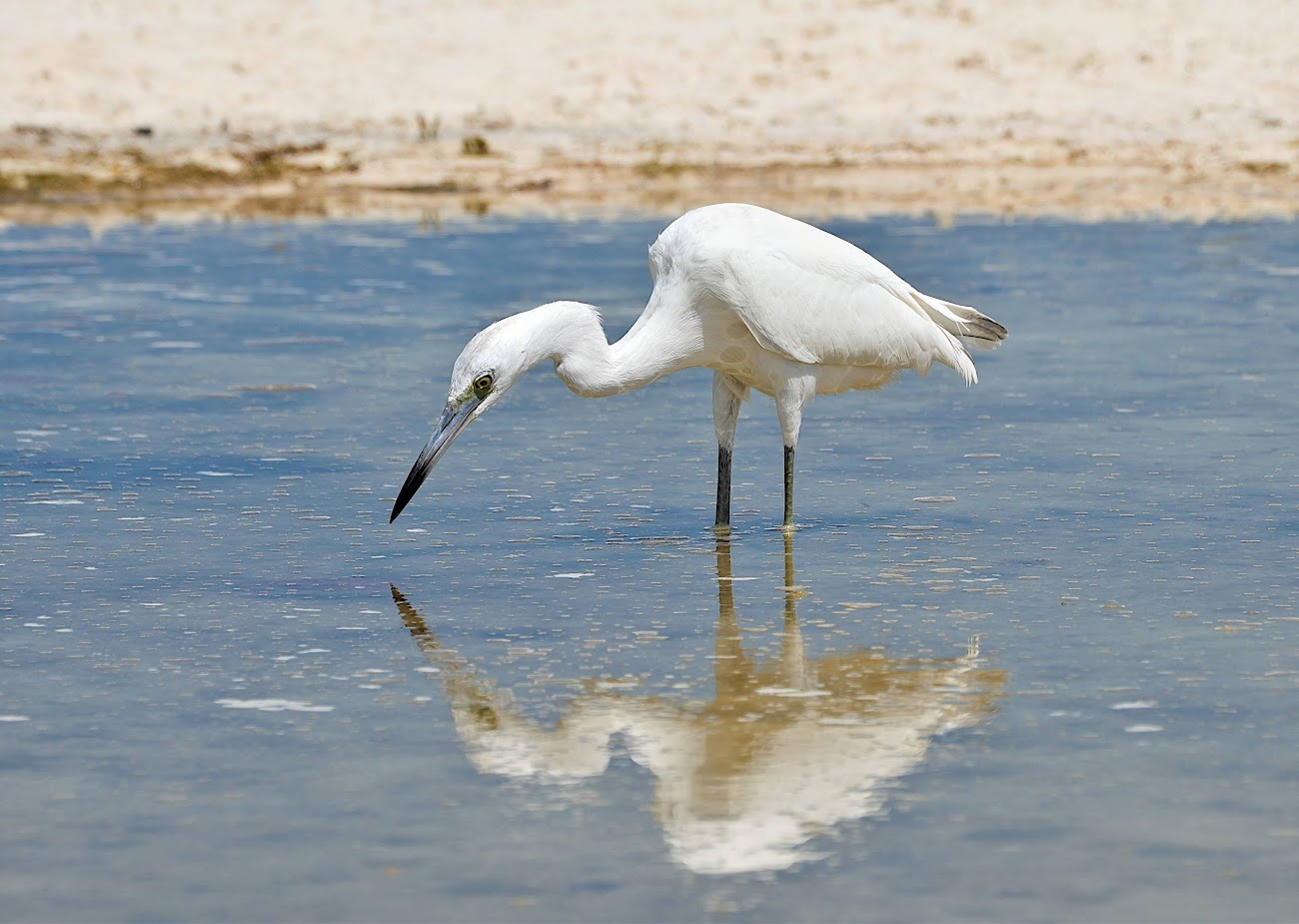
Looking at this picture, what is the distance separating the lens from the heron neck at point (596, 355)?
650 cm

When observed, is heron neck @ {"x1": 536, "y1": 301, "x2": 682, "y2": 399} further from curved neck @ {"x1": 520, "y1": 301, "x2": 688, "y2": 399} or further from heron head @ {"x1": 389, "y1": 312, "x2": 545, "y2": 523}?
heron head @ {"x1": 389, "y1": 312, "x2": 545, "y2": 523}

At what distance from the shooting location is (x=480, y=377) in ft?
20.3

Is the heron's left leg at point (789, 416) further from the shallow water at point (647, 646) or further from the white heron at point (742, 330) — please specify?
the shallow water at point (647, 646)

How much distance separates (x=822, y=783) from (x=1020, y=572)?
82.3 inches

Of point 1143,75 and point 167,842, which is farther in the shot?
point 1143,75

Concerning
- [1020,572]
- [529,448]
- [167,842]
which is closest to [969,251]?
[529,448]

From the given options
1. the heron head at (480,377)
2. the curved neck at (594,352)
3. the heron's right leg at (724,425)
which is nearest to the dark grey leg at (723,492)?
the heron's right leg at (724,425)

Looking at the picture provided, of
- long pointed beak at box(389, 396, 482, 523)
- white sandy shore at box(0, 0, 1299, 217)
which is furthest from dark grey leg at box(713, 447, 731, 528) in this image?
white sandy shore at box(0, 0, 1299, 217)

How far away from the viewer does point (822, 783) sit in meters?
4.52

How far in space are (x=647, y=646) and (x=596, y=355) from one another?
1284mm

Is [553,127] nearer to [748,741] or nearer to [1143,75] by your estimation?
[1143,75]

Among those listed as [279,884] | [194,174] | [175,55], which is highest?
[175,55]

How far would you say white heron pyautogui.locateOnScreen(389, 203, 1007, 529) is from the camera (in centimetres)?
651

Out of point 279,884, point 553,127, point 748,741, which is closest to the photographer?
point 279,884
